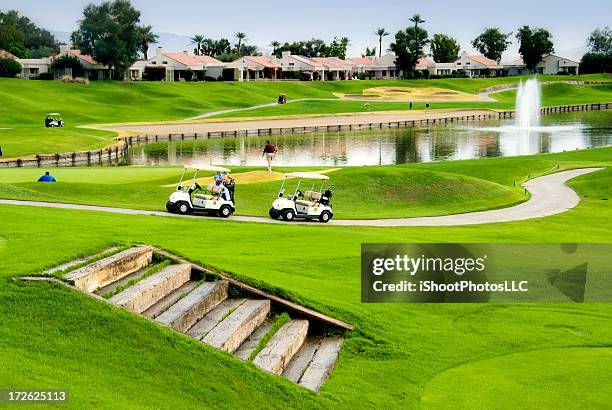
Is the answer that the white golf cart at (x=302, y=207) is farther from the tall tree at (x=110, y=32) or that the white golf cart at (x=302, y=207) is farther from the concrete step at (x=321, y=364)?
the tall tree at (x=110, y=32)

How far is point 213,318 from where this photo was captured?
50.0 feet

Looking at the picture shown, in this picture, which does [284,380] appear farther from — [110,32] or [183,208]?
[110,32]

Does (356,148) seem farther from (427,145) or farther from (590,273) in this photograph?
(590,273)

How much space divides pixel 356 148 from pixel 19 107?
191ft

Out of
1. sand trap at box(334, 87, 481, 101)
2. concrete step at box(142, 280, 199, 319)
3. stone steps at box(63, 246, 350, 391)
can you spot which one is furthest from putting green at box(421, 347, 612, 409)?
sand trap at box(334, 87, 481, 101)

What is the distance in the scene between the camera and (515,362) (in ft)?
46.3

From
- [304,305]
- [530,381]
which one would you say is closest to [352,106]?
[304,305]

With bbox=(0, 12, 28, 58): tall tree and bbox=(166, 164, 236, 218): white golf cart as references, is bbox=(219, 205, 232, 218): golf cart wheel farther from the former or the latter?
bbox=(0, 12, 28, 58): tall tree

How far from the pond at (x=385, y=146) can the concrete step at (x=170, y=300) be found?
63487 mm

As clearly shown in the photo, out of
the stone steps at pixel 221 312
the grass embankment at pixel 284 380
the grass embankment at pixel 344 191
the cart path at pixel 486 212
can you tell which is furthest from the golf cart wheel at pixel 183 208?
the stone steps at pixel 221 312

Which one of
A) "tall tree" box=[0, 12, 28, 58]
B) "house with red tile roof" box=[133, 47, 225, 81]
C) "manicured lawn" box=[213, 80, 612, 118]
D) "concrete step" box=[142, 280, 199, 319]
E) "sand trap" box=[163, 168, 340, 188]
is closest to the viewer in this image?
"concrete step" box=[142, 280, 199, 319]

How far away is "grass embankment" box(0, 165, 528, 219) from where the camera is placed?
4022cm

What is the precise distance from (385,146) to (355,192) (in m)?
56.6

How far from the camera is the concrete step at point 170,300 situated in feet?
48.2
